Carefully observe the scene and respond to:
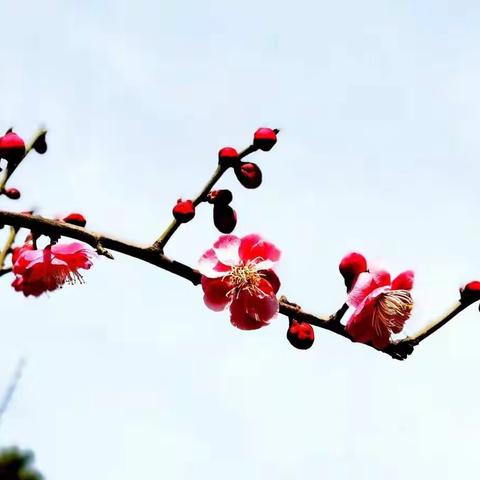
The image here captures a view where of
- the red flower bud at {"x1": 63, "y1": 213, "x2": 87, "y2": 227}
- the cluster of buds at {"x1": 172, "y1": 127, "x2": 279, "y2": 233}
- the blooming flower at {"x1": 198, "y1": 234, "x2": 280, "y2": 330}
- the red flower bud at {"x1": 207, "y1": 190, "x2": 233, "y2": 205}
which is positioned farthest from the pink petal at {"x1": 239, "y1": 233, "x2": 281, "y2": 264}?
the red flower bud at {"x1": 63, "y1": 213, "x2": 87, "y2": 227}

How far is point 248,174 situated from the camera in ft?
6.48

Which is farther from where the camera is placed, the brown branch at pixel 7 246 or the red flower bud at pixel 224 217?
the brown branch at pixel 7 246

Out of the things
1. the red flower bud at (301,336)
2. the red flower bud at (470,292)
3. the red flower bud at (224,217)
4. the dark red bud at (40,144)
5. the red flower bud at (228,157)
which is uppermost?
the dark red bud at (40,144)

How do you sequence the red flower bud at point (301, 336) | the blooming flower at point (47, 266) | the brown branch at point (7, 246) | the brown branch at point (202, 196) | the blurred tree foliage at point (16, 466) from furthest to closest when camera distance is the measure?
1. the blurred tree foliage at point (16, 466)
2. the brown branch at point (7, 246)
3. the blooming flower at point (47, 266)
4. the red flower bud at point (301, 336)
5. the brown branch at point (202, 196)

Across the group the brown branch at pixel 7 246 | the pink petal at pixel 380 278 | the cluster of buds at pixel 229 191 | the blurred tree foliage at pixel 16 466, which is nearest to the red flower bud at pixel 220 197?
the cluster of buds at pixel 229 191

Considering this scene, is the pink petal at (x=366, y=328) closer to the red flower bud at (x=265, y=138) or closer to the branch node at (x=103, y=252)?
the red flower bud at (x=265, y=138)

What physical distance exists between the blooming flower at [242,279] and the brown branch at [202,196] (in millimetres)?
188

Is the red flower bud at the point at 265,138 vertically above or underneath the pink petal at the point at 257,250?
above

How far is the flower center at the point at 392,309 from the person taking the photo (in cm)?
197

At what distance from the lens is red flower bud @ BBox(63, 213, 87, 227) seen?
6.57 feet

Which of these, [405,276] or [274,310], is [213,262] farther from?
[405,276]

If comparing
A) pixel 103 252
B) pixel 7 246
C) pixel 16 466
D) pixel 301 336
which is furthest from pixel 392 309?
pixel 16 466

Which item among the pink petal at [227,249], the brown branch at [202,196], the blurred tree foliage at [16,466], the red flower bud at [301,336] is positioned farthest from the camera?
the blurred tree foliage at [16,466]

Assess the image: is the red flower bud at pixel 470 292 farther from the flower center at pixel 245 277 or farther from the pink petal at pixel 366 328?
the flower center at pixel 245 277
